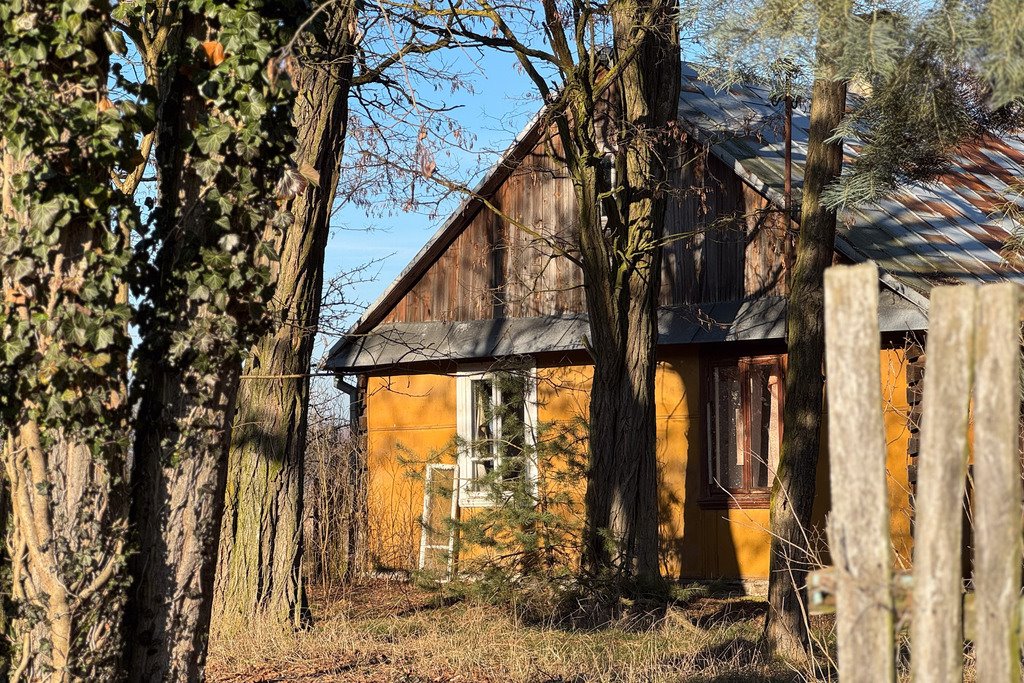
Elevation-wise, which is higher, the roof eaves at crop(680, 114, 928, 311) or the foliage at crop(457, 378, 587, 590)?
the roof eaves at crop(680, 114, 928, 311)

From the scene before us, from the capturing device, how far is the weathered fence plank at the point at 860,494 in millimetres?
2967

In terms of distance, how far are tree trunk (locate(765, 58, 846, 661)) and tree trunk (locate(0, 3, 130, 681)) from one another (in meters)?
5.49

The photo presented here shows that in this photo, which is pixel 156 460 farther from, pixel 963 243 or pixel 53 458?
pixel 963 243

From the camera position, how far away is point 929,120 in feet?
19.8

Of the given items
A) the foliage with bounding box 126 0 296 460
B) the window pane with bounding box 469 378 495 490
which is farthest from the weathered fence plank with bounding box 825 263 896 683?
the window pane with bounding box 469 378 495 490

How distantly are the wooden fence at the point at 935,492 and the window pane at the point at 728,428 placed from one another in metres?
10.5

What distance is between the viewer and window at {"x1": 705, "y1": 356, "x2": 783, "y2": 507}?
13117mm

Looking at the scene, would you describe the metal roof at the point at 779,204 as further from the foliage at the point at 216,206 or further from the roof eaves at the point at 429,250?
the foliage at the point at 216,206

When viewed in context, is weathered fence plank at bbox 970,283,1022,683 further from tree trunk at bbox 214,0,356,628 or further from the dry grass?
tree trunk at bbox 214,0,356,628

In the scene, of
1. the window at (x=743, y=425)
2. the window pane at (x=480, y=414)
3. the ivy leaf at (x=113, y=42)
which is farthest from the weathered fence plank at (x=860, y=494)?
the window pane at (x=480, y=414)

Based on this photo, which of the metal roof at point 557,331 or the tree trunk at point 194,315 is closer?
the tree trunk at point 194,315

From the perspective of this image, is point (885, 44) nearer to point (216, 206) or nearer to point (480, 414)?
point (216, 206)

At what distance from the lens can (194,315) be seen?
4527 millimetres

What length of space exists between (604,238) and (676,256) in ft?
10.9
